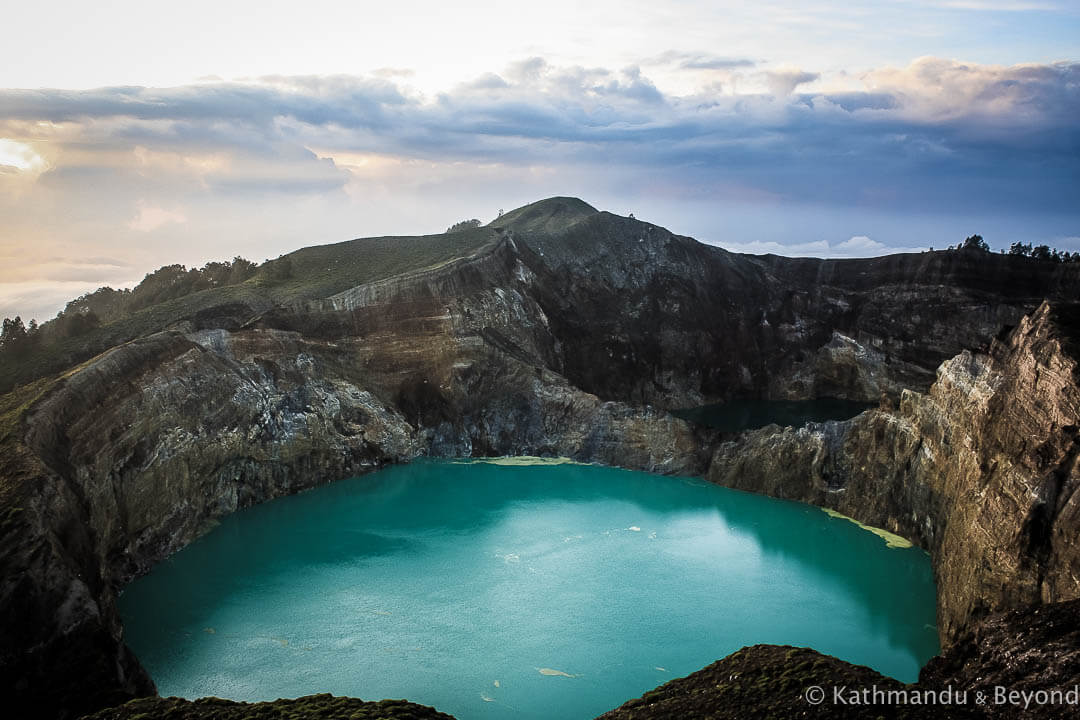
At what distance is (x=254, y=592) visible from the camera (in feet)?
89.8

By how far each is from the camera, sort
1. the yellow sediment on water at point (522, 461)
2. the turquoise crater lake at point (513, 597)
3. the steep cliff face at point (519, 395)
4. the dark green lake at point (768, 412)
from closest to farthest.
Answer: the steep cliff face at point (519, 395) < the turquoise crater lake at point (513, 597) < the yellow sediment on water at point (522, 461) < the dark green lake at point (768, 412)

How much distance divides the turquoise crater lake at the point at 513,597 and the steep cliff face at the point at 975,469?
5.03ft

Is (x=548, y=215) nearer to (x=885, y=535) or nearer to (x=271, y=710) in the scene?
(x=885, y=535)

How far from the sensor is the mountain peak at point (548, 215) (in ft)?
226

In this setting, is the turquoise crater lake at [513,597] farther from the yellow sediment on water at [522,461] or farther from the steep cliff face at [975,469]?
the yellow sediment on water at [522,461]

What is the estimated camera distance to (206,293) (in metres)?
46.4

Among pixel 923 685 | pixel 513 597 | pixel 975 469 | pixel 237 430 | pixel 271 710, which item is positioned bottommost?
pixel 513 597

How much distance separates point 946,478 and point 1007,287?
39.3 meters

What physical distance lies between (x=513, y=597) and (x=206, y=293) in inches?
1166

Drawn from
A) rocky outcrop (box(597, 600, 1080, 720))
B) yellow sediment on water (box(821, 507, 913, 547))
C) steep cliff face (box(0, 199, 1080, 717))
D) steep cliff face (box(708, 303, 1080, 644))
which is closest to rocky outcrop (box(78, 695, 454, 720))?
rocky outcrop (box(597, 600, 1080, 720))

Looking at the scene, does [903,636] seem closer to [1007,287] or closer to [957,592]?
[957,592]

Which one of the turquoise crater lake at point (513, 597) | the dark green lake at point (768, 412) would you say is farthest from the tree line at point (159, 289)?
the dark green lake at point (768, 412)

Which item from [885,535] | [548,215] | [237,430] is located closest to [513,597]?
[885,535]

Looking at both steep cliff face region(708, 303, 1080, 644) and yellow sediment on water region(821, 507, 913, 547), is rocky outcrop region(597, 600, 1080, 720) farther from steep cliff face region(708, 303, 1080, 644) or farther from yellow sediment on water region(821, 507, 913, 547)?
yellow sediment on water region(821, 507, 913, 547)
